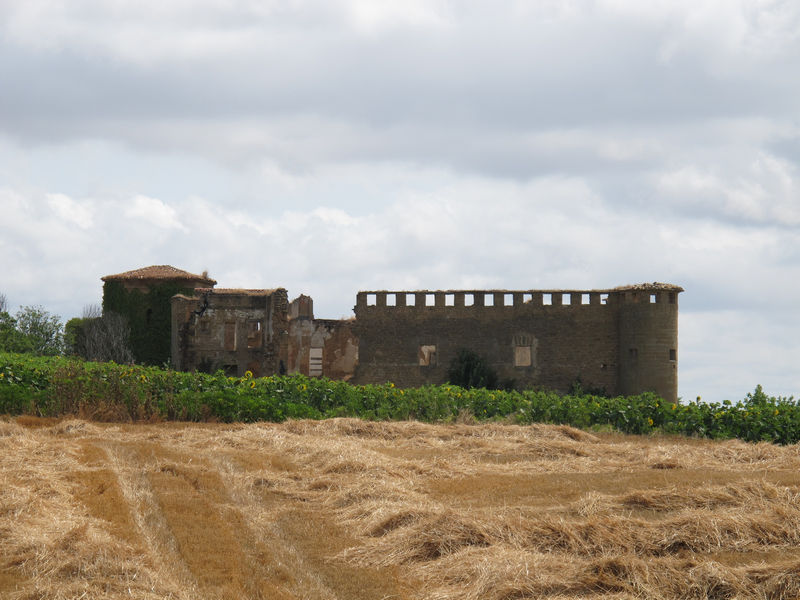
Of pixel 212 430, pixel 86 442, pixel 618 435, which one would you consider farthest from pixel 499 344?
pixel 86 442

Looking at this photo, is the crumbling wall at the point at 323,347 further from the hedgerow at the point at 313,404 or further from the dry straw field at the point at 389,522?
the dry straw field at the point at 389,522

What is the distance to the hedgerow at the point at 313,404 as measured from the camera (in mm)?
17156

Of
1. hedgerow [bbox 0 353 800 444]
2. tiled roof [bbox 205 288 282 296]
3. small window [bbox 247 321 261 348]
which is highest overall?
tiled roof [bbox 205 288 282 296]

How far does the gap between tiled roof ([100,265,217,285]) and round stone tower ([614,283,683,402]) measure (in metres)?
17.0

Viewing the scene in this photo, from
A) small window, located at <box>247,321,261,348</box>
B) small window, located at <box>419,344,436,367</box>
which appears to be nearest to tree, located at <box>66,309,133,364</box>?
small window, located at <box>247,321,261,348</box>

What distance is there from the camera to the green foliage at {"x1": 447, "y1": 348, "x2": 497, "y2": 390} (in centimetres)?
3488

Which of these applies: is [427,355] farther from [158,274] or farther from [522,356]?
[158,274]

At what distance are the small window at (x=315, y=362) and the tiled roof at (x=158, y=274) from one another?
528 cm

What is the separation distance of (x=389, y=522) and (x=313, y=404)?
35.0ft

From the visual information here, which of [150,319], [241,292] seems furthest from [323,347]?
[150,319]

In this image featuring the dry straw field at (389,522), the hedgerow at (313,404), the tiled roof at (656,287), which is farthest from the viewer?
the tiled roof at (656,287)

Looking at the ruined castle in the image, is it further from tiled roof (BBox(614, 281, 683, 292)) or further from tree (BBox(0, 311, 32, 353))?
tree (BBox(0, 311, 32, 353))

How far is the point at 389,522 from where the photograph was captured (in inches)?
328

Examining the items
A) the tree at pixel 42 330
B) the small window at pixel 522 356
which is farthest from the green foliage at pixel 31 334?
the small window at pixel 522 356
